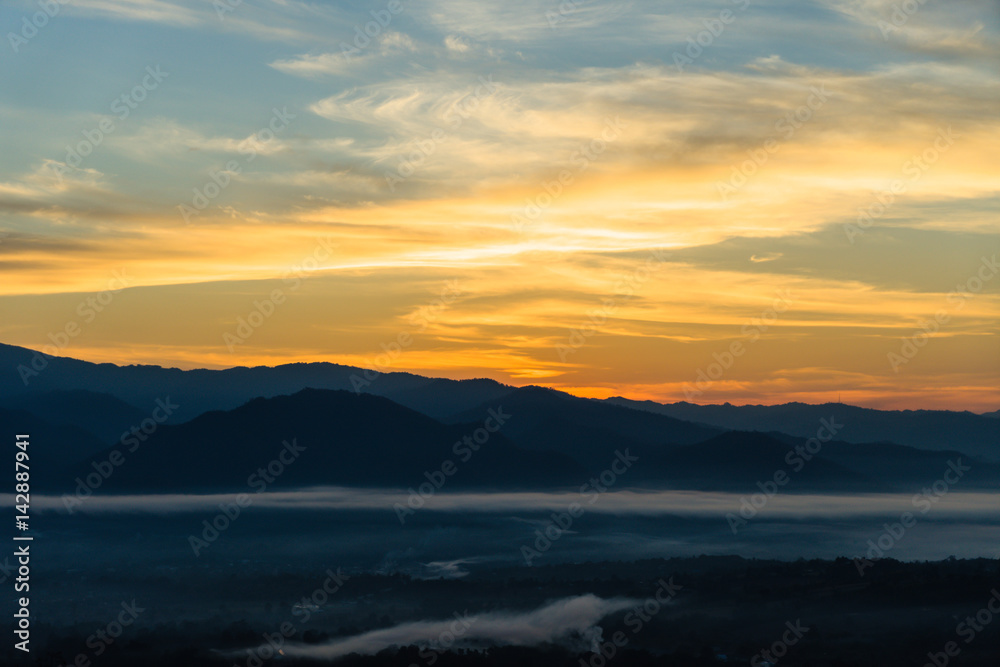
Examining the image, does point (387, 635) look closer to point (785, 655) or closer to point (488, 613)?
point (488, 613)

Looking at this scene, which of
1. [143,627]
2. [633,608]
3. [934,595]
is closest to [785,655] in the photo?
[934,595]

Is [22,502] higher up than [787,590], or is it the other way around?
[22,502]

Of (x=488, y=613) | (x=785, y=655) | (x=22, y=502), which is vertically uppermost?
(x=22, y=502)

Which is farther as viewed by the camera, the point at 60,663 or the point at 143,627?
the point at 143,627

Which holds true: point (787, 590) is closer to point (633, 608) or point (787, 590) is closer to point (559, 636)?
point (633, 608)

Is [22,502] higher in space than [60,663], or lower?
higher

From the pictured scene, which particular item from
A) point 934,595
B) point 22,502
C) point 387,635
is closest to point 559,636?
point 387,635

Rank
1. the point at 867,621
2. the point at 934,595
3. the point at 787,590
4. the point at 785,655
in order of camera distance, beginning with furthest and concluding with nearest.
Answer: the point at 787,590 < the point at 934,595 < the point at 867,621 < the point at 785,655

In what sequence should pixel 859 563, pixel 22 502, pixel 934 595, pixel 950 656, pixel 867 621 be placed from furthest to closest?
pixel 859 563 < pixel 934 595 < pixel 867 621 < pixel 950 656 < pixel 22 502

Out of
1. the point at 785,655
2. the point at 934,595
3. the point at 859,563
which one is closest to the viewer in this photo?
the point at 785,655
